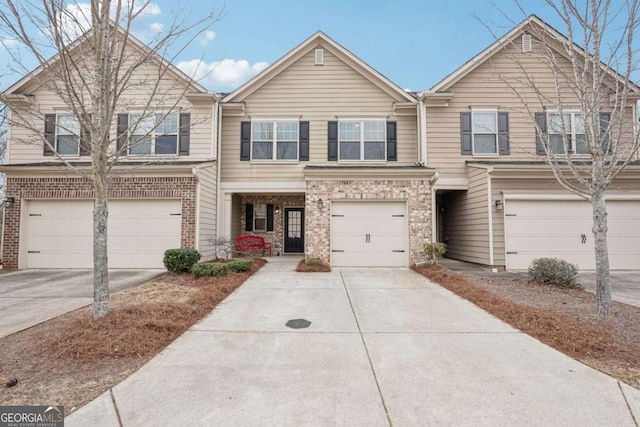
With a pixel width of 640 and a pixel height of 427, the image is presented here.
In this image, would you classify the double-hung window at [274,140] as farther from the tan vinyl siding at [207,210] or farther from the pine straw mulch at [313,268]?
the pine straw mulch at [313,268]

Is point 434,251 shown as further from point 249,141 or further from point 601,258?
point 249,141

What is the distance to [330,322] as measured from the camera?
16.5 ft

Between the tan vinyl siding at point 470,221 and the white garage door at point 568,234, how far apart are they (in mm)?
704

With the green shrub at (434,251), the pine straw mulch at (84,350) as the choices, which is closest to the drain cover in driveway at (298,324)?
the pine straw mulch at (84,350)

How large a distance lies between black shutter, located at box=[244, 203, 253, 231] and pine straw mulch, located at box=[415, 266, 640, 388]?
805cm

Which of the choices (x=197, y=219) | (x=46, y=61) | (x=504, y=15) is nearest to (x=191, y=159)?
(x=197, y=219)

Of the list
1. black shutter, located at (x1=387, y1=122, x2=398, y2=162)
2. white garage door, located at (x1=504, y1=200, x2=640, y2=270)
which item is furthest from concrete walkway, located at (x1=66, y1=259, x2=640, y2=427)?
black shutter, located at (x1=387, y1=122, x2=398, y2=162)

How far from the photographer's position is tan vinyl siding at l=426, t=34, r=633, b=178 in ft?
37.7

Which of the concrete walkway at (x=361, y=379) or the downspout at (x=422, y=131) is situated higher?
the downspout at (x=422, y=131)

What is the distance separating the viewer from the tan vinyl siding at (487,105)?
11492 mm

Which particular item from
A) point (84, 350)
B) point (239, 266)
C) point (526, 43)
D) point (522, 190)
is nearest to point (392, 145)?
point (522, 190)

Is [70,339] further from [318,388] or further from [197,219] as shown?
[197,219]

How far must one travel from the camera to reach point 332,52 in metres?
12.2

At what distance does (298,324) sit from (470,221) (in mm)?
8696
